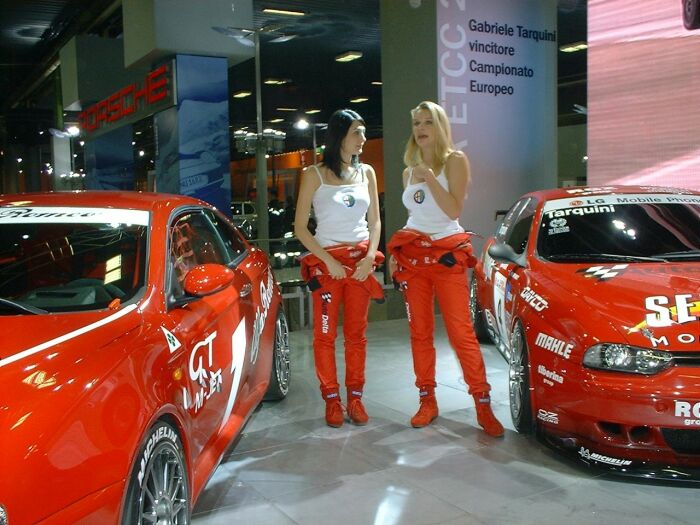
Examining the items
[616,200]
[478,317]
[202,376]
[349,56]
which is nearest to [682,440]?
[616,200]

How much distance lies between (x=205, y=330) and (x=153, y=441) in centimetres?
74

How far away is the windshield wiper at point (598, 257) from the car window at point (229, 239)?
5.62ft

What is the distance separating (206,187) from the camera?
973 cm

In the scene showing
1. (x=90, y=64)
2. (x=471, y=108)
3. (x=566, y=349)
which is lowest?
(x=566, y=349)

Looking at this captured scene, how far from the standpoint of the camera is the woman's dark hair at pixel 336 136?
4.03 metres

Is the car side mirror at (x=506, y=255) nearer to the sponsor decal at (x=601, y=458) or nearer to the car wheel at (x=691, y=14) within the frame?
the sponsor decal at (x=601, y=458)

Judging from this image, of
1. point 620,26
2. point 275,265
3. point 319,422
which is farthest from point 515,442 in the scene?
point 275,265

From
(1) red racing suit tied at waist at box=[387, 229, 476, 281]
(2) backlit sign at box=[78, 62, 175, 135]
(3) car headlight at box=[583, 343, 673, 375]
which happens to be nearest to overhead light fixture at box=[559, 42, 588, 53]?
(2) backlit sign at box=[78, 62, 175, 135]

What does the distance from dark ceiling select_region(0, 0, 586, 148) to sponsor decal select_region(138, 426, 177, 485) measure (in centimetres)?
802

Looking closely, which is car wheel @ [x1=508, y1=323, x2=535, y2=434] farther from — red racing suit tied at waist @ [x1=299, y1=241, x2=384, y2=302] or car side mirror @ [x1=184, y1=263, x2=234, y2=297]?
car side mirror @ [x1=184, y1=263, x2=234, y2=297]

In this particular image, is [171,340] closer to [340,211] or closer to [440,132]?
[340,211]

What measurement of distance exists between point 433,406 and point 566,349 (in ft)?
3.75

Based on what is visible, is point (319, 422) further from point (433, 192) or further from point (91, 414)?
point (91, 414)

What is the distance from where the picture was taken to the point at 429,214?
4.05m
